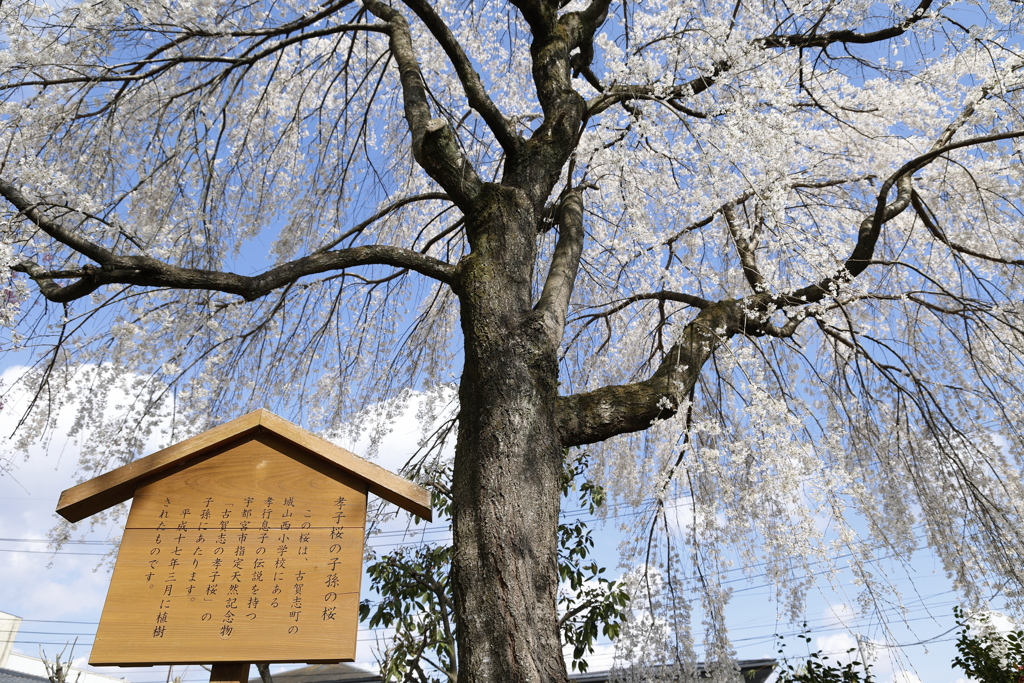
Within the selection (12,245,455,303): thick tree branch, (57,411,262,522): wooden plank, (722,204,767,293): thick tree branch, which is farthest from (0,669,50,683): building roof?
(722,204,767,293): thick tree branch

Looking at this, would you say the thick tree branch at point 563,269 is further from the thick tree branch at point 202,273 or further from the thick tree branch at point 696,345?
the thick tree branch at point 202,273

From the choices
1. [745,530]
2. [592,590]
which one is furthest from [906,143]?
[592,590]

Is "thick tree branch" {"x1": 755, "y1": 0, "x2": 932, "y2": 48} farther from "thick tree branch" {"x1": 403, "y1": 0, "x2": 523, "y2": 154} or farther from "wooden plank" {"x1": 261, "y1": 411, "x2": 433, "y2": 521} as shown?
"wooden plank" {"x1": 261, "y1": 411, "x2": 433, "y2": 521}

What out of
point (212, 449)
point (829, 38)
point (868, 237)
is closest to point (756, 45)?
point (829, 38)

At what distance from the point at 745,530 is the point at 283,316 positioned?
12.0 ft

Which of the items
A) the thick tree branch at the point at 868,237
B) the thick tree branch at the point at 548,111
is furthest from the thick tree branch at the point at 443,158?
the thick tree branch at the point at 868,237

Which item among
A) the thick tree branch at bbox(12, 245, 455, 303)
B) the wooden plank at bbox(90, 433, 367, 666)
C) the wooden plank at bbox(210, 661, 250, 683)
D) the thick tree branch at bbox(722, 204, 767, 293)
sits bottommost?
the wooden plank at bbox(210, 661, 250, 683)

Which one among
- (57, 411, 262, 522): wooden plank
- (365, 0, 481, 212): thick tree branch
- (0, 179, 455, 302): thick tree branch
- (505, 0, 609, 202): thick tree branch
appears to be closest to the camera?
(57, 411, 262, 522): wooden plank

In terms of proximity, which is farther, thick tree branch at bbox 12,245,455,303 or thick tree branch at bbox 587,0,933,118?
thick tree branch at bbox 587,0,933,118

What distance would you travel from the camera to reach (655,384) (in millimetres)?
3012

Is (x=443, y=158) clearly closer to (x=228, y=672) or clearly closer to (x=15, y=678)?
(x=228, y=672)

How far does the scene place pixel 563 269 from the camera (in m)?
3.14

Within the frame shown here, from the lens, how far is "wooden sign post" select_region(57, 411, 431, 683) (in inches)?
65.7

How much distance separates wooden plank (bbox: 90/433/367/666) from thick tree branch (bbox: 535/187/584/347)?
1131 mm
